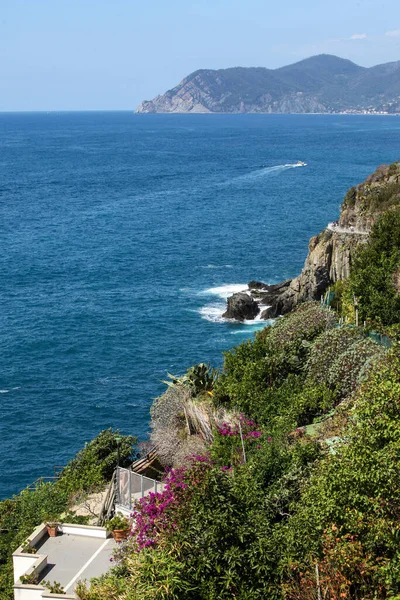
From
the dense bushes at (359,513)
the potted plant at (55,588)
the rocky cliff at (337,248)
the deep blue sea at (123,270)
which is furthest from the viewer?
the rocky cliff at (337,248)

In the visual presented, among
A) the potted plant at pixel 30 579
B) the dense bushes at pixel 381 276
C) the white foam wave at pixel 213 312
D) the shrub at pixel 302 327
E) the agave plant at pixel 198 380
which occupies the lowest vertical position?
the white foam wave at pixel 213 312

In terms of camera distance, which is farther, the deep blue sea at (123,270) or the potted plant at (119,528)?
Result: the deep blue sea at (123,270)

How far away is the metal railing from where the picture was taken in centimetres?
1758

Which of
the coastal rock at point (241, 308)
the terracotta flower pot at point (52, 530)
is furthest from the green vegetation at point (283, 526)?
the coastal rock at point (241, 308)

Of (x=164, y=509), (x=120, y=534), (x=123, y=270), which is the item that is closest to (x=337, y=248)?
(x=123, y=270)

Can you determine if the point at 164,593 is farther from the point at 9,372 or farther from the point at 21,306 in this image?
the point at 21,306

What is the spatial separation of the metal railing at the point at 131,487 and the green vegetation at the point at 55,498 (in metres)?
1.74

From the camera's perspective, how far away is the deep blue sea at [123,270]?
38.0 meters

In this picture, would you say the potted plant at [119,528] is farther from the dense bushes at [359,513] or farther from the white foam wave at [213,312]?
the white foam wave at [213,312]

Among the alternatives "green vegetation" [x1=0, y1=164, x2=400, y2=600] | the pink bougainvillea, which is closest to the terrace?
"green vegetation" [x1=0, y1=164, x2=400, y2=600]

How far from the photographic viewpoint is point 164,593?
435 inches

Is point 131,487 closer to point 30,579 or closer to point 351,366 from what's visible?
point 30,579

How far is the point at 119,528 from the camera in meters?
17.1

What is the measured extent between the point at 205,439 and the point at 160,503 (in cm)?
920
